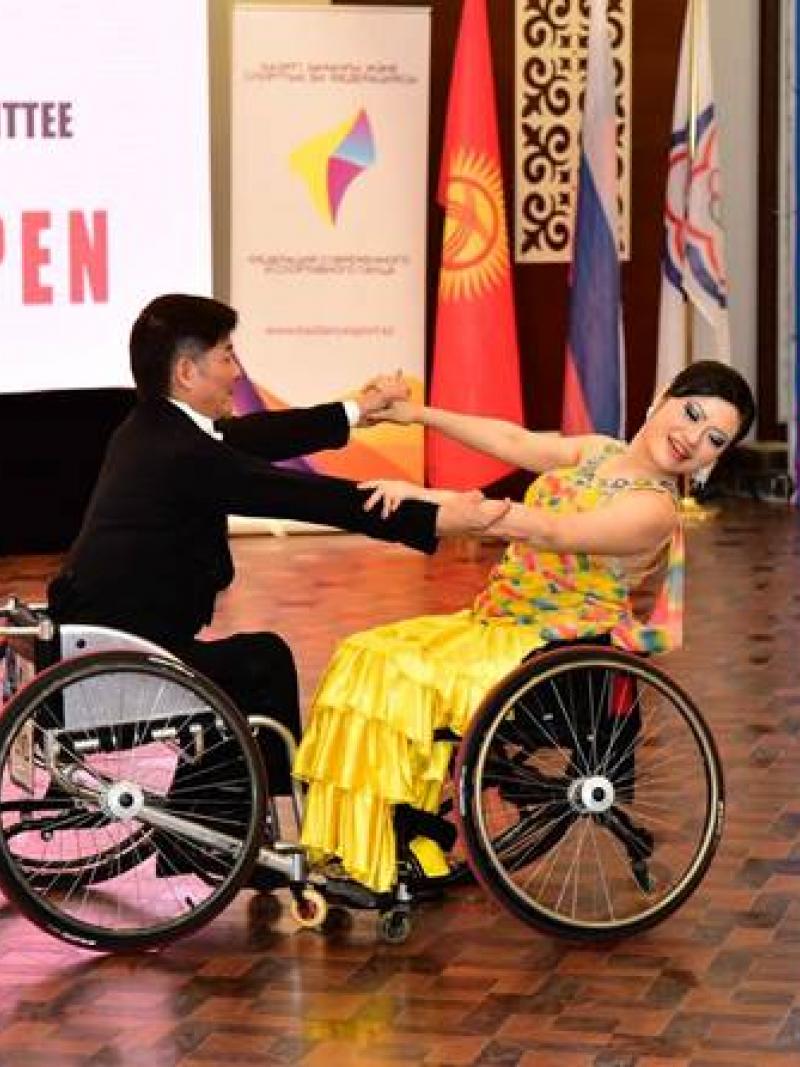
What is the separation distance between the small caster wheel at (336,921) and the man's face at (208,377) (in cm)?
87

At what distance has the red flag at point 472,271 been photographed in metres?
9.62

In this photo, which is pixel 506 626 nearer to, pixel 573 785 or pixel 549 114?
pixel 573 785

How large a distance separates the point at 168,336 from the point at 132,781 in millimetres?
748

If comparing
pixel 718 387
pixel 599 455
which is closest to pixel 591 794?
pixel 599 455

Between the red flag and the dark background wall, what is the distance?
16.6 inches

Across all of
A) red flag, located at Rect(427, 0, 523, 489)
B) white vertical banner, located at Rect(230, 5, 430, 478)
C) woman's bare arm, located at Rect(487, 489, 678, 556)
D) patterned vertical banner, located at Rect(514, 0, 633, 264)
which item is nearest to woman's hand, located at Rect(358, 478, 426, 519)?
woman's bare arm, located at Rect(487, 489, 678, 556)

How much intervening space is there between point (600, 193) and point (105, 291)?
1.95m

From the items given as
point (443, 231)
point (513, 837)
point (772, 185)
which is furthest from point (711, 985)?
point (772, 185)

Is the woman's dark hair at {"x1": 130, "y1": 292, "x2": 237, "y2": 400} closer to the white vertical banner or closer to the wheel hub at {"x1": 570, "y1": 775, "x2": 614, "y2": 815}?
the wheel hub at {"x1": 570, "y1": 775, "x2": 614, "y2": 815}

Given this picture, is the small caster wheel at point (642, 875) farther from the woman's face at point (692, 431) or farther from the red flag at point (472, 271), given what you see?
the red flag at point (472, 271)

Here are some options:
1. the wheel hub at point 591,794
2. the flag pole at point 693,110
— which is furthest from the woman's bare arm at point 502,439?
the flag pole at point 693,110

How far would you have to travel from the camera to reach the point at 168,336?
14.3ft

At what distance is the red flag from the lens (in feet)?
31.6

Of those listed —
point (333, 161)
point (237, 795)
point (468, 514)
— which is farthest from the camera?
point (333, 161)
